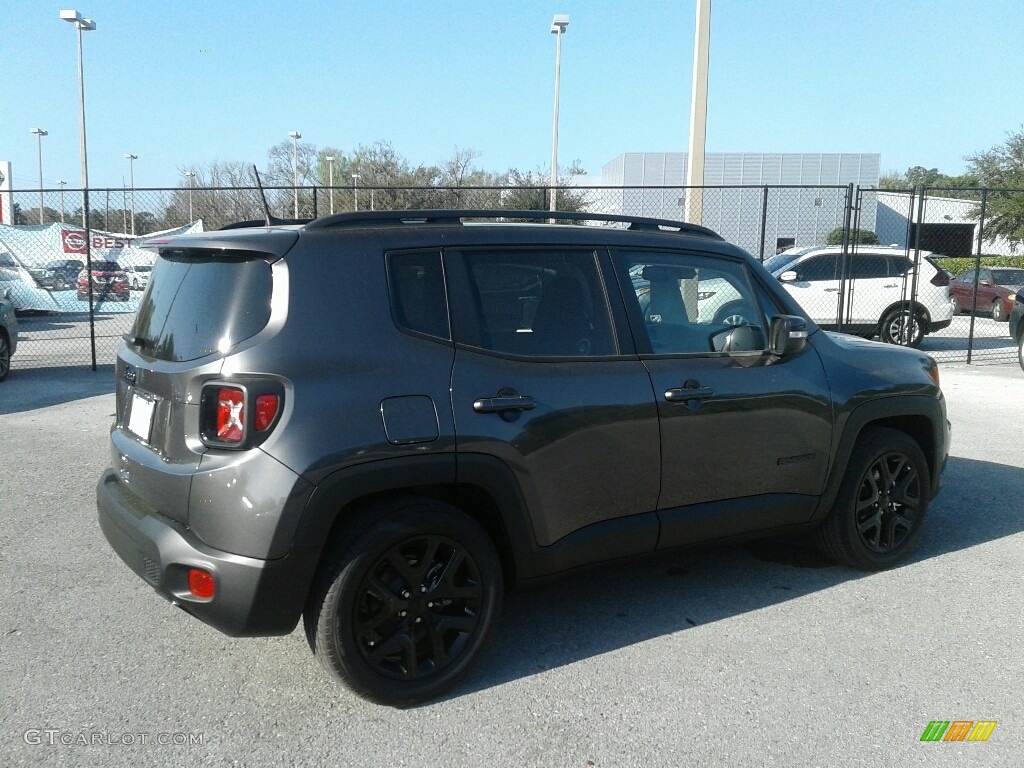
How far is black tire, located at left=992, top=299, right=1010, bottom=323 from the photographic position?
22797mm

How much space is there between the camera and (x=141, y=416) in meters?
3.57

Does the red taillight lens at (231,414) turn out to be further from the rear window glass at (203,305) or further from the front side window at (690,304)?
the front side window at (690,304)

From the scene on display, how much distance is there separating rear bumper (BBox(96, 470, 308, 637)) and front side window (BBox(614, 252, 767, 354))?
→ 6.05ft

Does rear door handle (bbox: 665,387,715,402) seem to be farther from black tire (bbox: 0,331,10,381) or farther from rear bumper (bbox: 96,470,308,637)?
black tire (bbox: 0,331,10,381)

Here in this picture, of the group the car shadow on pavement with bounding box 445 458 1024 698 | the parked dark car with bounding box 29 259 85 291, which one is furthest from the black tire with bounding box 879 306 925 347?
the parked dark car with bounding box 29 259 85 291

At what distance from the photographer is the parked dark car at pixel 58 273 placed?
16.9m

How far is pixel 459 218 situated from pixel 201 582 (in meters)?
1.79

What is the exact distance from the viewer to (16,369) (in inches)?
514

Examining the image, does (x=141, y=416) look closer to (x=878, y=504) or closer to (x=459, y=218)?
(x=459, y=218)

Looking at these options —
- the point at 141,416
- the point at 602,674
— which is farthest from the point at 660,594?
the point at 141,416

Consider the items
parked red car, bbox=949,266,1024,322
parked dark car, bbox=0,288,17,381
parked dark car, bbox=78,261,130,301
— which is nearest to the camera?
parked dark car, bbox=0,288,17,381

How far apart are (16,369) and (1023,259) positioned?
31.8 meters

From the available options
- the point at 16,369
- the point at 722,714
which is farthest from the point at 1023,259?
the point at 722,714

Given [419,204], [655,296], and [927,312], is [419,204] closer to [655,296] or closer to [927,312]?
[927,312]
